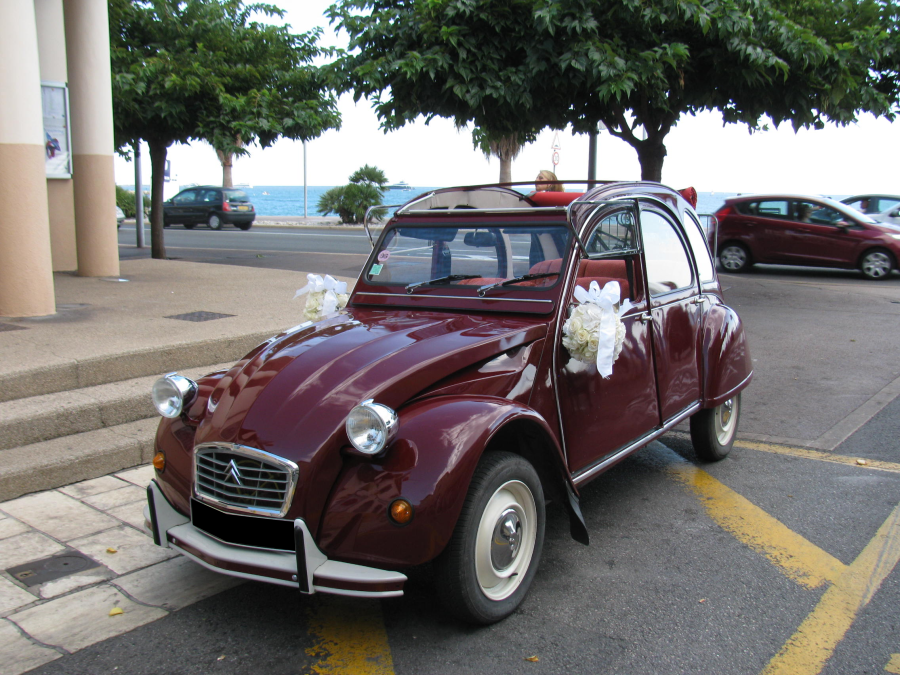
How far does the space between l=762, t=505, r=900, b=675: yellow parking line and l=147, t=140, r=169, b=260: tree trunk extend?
44.1 feet

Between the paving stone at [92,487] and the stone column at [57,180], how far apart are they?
6509mm

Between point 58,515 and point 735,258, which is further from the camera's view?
point 735,258

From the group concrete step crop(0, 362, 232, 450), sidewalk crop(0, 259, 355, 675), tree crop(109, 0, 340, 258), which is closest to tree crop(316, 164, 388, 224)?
tree crop(109, 0, 340, 258)

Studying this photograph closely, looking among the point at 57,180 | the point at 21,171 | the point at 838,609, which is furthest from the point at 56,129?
the point at 838,609

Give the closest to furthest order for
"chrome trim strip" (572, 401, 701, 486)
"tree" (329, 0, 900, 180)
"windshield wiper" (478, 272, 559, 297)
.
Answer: "chrome trim strip" (572, 401, 701, 486), "windshield wiper" (478, 272, 559, 297), "tree" (329, 0, 900, 180)

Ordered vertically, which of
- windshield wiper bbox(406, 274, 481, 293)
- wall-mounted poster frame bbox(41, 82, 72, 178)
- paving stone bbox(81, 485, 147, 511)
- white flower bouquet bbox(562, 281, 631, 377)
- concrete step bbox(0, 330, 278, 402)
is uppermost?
wall-mounted poster frame bbox(41, 82, 72, 178)

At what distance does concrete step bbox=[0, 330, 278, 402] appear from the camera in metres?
5.07

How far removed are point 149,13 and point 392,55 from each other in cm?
483

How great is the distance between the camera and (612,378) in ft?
12.6

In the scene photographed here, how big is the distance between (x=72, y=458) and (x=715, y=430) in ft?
13.0

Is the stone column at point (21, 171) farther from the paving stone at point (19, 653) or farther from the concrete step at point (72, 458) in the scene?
the paving stone at point (19, 653)

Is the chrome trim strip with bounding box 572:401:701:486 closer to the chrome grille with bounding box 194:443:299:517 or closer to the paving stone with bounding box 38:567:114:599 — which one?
the chrome grille with bounding box 194:443:299:517

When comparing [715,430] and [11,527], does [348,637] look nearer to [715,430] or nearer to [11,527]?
[11,527]

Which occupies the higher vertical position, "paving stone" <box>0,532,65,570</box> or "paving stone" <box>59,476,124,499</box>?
"paving stone" <box>59,476,124,499</box>
